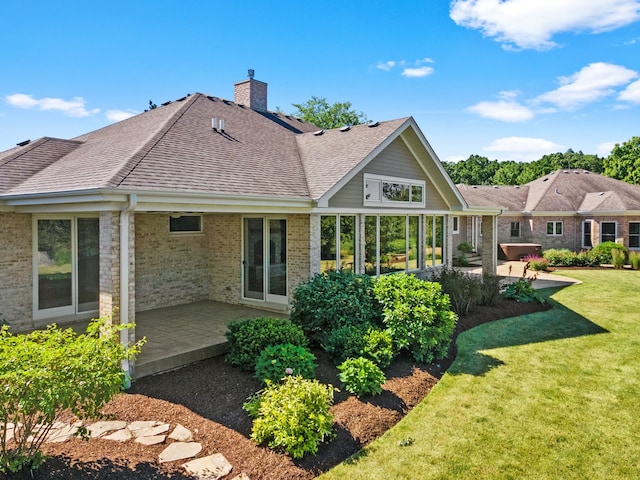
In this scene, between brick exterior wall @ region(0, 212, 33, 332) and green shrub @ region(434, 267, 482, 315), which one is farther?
green shrub @ region(434, 267, 482, 315)

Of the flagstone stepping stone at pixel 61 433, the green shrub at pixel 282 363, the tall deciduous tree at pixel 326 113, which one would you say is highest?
the tall deciduous tree at pixel 326 113

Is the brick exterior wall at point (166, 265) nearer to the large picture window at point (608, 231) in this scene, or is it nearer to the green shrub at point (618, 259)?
the green shrub at point (618, 259)

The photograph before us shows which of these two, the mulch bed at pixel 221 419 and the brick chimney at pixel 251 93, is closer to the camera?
the mulch bed at pixel 221 419

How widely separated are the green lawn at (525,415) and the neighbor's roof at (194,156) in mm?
5169

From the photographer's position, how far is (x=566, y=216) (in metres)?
26.8

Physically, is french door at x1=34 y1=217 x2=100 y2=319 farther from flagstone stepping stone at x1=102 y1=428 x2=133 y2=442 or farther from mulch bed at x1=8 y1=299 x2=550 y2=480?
flagstone stepping stone at x1=102 y1=428 x2=133 y2=442

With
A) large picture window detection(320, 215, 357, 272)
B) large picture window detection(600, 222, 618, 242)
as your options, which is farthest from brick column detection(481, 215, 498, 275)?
large picture window detection(600, 222, 618, 242)

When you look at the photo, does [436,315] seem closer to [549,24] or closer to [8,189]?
[8,189]

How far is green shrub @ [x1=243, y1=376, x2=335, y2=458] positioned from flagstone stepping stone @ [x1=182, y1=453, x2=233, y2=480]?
0.48 m

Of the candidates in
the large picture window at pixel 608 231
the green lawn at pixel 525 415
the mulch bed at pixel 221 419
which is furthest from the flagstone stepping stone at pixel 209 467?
the large picture window at pixel 608 231

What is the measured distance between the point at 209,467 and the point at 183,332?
4589mm

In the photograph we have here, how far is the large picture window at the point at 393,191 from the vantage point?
1243 cm

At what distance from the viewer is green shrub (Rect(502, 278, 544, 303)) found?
45.3 ft

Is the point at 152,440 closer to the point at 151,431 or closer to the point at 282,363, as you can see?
the point at 151,431
